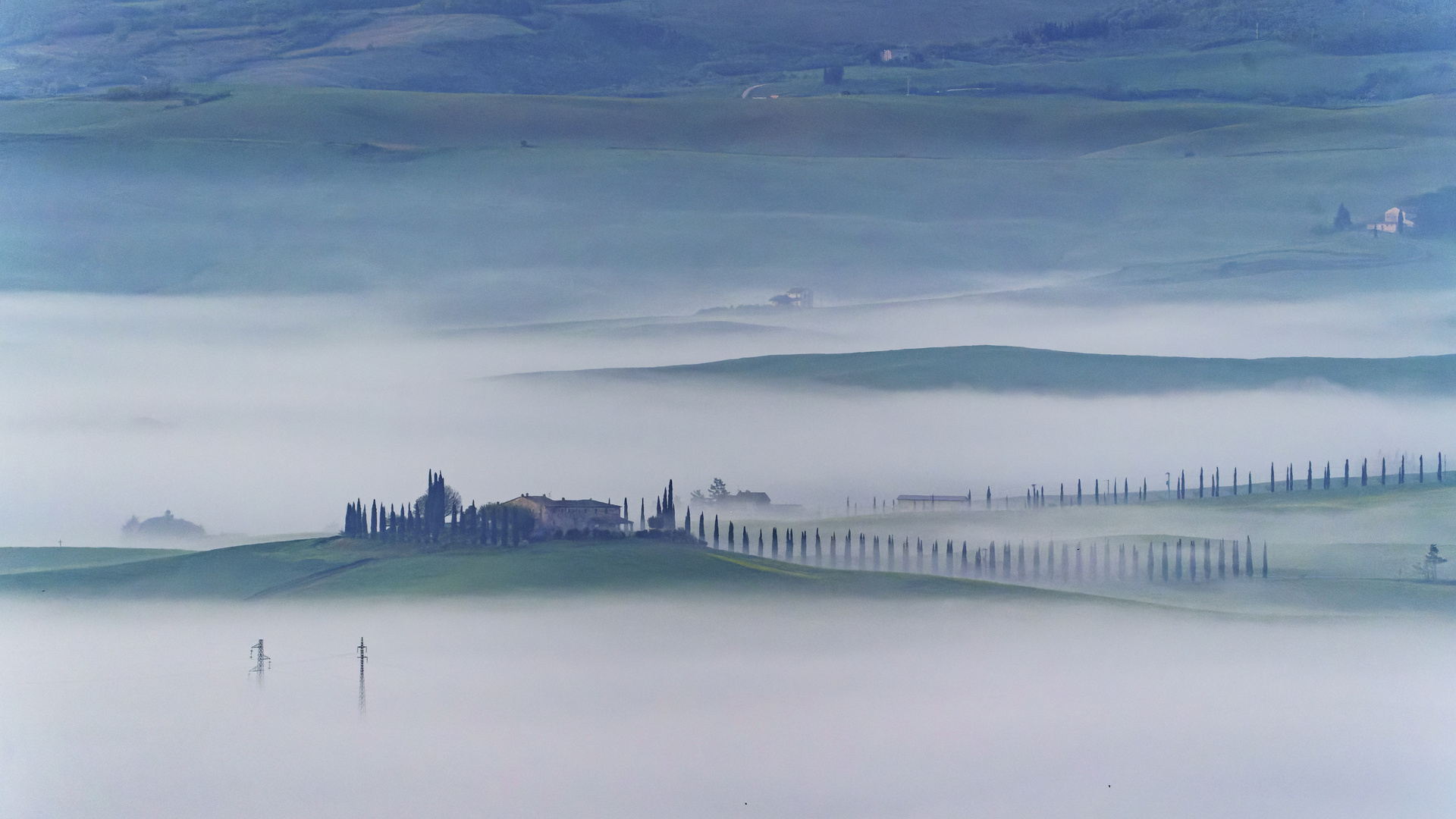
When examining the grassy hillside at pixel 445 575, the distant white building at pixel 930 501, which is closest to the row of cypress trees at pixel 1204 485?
the distant white building at pixel 930 501

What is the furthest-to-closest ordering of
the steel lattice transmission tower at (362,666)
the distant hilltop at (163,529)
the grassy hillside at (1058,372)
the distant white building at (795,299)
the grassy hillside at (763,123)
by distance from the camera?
the grassy hillside at (763,123)
the distant white building at (795,299)
the grassy hillside at (1058,372)
the distant hilltop at (163,529)
the steel lattice transmission tower at (362,666)

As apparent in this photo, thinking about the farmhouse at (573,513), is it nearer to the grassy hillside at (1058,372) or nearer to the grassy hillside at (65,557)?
the grassy hillside at (1058,372)

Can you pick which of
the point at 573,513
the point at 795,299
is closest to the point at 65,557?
the point at 573,513

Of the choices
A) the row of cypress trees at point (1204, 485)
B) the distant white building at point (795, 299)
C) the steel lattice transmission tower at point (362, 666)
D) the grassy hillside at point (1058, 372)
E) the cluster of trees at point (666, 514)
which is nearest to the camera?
the steel lattice transmission tower at point (362, 666)

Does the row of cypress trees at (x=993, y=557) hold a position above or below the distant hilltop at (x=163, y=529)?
below

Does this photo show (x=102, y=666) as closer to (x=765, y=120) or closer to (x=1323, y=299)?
(x=765, y=120)

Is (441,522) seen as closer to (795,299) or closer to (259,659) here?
(259,659)

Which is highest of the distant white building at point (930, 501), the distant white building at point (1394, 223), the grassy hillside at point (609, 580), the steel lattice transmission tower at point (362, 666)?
the distant white building at point (1394, 223)
